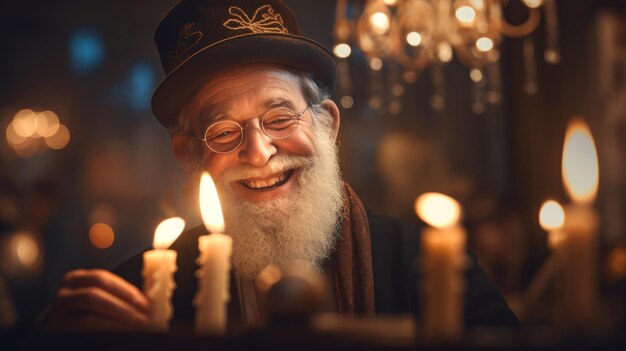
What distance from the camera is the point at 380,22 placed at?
5.47 m

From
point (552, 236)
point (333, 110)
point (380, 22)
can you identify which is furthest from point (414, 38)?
point (552, 236)

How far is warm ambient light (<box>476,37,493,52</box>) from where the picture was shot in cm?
552

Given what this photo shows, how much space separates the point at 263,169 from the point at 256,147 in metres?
0.08

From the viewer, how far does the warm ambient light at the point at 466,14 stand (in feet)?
17.1

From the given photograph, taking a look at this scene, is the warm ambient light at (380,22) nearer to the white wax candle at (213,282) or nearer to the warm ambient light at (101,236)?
the white wax candle at (213,282)

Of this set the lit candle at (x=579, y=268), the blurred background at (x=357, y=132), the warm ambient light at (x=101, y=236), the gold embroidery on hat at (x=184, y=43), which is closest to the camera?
the lit candle at (x=579, y=268)

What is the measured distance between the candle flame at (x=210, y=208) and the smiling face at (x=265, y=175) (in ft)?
3.16

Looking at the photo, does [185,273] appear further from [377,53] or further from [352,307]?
[377,53]

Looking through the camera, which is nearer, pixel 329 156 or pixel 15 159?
pixel 329 156

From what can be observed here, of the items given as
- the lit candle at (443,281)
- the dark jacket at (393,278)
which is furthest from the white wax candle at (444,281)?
the dark jacket at (393,278)

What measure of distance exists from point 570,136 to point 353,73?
30.9 ft

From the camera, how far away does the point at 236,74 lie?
239 cm

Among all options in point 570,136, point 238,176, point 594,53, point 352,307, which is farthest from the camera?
point 594,53

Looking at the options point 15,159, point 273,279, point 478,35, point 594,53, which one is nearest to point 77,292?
point 273,279
